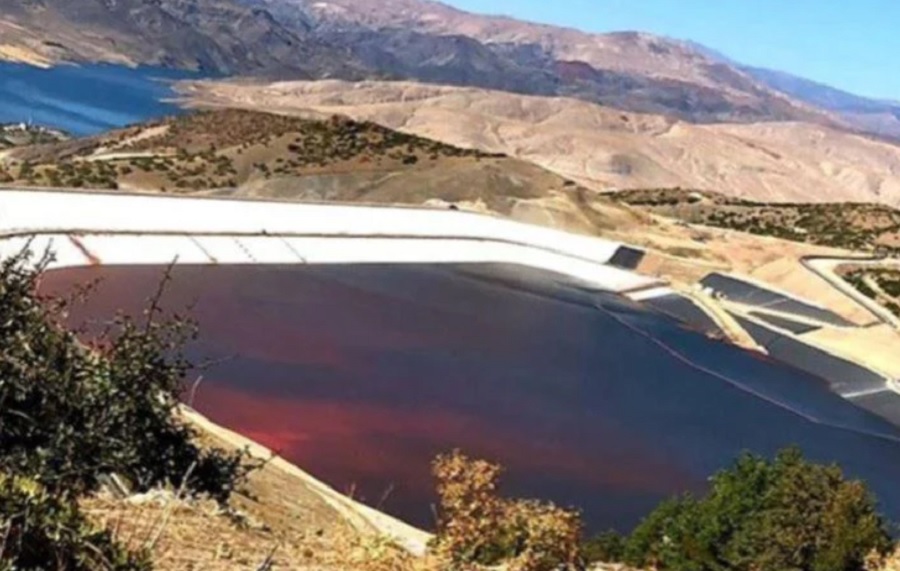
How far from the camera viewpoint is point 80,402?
30.4 ft

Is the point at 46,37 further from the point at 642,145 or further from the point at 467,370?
the point at 467,370

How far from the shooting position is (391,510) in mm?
22281

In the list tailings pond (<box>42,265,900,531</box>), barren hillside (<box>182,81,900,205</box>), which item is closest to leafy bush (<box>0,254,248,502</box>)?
tailings pond (<box>42,265,900,531</box>)

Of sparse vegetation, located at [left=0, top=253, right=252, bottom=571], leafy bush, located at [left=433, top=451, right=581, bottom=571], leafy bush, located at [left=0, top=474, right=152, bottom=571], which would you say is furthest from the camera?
leafy bush, located at [left=433, top=451, right=581, bottom=571]

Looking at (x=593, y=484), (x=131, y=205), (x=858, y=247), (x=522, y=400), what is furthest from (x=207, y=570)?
(x=858, y=247)

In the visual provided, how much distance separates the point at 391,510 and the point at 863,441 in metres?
18.6

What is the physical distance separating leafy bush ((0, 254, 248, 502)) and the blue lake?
316 ft

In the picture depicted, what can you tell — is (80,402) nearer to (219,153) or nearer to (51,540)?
(51,540)

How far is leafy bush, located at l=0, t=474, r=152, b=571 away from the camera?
17.4 feet

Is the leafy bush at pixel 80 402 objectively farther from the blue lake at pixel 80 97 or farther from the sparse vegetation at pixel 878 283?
the blue lake at pixel 80 97

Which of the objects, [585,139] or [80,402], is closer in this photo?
[80,402]

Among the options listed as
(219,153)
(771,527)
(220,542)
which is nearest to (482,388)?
(771,527)

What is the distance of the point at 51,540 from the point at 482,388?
2743 centimetres

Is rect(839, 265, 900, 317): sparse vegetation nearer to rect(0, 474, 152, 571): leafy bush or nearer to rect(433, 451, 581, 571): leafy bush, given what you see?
rect(433, 451, 581, 571): leafy bush
